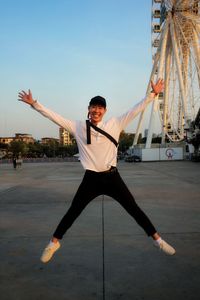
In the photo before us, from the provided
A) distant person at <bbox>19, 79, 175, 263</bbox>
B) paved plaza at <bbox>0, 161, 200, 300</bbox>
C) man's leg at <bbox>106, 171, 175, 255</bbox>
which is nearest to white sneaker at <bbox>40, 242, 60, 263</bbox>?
distant person at <bbox>19, 79, 175, 263</bbox>

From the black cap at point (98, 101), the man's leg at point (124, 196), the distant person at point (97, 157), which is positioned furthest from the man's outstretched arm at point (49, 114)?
the man's leg at point (124, 196)

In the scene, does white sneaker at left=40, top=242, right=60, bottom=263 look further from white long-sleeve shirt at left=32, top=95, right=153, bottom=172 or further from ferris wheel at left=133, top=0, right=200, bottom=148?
ferris wheel at left=133, top=0, right=200, bottom=148

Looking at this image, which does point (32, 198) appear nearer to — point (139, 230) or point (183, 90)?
point (139, 230)

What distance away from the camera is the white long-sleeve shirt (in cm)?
362

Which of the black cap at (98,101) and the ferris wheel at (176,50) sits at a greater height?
the ferris wheel at (176,50)

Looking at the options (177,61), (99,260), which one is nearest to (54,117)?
(99,260)

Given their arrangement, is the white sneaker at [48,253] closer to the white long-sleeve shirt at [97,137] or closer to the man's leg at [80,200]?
the man's leg at [80,200]

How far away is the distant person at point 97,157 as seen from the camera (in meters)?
3.62

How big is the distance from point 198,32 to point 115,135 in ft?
150

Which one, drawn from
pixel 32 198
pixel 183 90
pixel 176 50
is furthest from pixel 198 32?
pixel 32 198

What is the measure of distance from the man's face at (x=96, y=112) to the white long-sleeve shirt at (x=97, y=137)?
0.07 meters

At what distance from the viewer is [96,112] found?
12.0ft

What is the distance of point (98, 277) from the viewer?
11.3ft

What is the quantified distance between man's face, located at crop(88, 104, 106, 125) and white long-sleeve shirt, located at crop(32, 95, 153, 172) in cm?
→ 7
